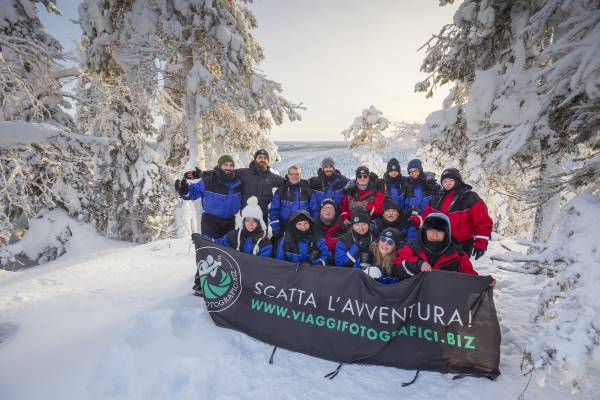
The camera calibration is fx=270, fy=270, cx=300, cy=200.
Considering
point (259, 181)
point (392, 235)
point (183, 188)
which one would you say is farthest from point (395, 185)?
point (183, 188)

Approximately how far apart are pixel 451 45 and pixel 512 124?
2533mm

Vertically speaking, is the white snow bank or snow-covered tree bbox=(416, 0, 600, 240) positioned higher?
snow-covered tree bbox=(416, 0, 600, 240)

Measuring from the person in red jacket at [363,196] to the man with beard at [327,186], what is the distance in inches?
6.7

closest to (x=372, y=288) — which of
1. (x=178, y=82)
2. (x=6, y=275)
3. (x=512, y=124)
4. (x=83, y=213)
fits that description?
(x=512, y=124)

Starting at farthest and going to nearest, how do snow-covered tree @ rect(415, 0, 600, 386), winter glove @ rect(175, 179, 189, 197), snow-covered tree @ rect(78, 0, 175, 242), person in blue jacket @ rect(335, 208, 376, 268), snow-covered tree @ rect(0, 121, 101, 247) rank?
snow-covered tree @ rect(78, 0, 175, 242)
winter glove @ rect(175, 179, 189, 197)
snow-covered tree @ rect(0, 121, 101, 247)
person in blue jacket @ rect(335, 208, 376, 268)
snow-covered tree @ rect(415, 0, 600, 386)

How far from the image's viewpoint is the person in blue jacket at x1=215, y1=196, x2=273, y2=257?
4594 millimetres

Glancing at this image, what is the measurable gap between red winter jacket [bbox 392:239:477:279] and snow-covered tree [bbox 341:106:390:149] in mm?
14323

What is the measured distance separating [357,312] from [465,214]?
2535 mm

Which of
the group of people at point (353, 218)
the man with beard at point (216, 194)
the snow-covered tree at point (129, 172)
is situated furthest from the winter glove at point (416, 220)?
the snow-covered tree at point (129, 172)

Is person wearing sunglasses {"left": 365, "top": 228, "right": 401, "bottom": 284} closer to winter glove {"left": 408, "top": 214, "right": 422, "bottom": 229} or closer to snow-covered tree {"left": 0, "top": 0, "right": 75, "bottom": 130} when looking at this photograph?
winter glove {"left": 408, "top": 214, "right": 422, "bottom": 229}

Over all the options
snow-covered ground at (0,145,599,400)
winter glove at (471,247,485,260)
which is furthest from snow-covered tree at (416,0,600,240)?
snow-covered ground at (0,145,599,400)

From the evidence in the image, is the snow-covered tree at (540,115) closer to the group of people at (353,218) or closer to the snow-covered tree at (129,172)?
the group of people at (353,218)

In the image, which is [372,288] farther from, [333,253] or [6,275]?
[6,275]

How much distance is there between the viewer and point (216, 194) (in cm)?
557
